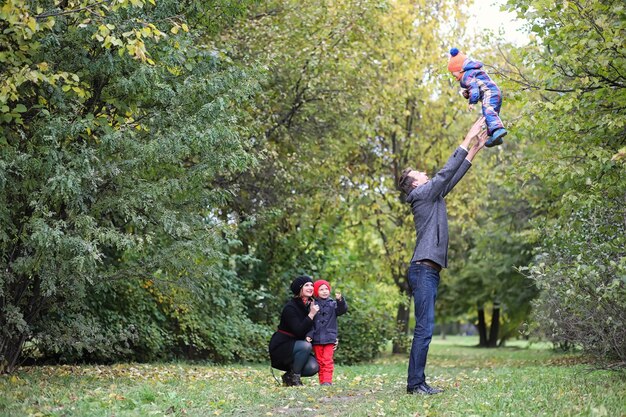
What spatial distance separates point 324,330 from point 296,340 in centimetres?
43

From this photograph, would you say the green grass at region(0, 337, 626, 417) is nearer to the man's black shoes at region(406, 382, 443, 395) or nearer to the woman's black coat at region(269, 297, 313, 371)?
the man's black shoes at region(406, 382, 443, 395)

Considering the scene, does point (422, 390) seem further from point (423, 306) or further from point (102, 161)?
point (102, 161)

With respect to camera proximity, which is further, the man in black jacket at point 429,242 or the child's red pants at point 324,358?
the child's red pants at point 324,358

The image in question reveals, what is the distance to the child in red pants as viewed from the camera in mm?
10375

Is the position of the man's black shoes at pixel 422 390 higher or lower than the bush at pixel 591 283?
lower

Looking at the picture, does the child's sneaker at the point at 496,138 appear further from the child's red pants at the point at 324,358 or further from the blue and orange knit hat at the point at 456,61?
the child's red pants at the point at 324,358

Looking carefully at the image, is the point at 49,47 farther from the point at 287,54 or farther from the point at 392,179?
the point at 392,179

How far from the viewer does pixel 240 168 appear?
10.6 meters

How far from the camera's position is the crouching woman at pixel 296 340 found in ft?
33.0

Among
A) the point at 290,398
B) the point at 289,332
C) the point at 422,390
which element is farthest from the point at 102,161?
the point at 422,390

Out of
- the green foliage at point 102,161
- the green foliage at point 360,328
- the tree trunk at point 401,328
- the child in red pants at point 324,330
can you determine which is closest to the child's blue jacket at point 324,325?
the child in red pants at point 324,330

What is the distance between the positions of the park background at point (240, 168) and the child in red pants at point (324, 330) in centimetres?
160

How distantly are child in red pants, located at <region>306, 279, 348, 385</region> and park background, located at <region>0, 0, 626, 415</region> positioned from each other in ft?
5.26

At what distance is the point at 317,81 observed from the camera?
17.2m
